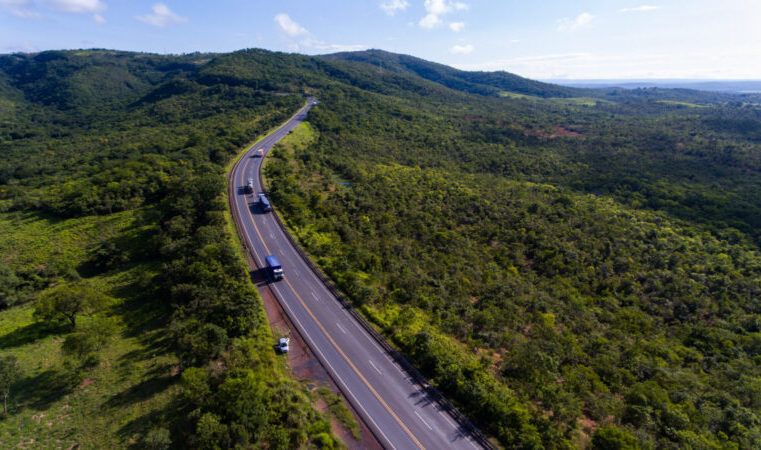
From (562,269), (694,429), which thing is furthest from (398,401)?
(562,269)

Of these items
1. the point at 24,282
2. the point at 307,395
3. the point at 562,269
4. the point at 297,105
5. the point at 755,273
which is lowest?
the point at 755,273

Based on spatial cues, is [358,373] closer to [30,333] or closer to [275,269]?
[275,269]

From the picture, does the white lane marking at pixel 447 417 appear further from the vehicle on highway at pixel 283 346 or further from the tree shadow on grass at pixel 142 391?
the tree shadow on grass at pixel 142 391

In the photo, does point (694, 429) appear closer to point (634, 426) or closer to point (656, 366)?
point (634, 426)

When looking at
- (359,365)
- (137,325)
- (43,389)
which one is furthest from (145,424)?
(359,365)

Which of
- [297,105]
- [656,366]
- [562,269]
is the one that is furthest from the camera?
[297,105]

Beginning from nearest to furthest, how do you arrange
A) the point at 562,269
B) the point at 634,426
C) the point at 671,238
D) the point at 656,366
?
the point at 634,426 → the point at 656,366 → the point at 562,269 → the point at 671,238
